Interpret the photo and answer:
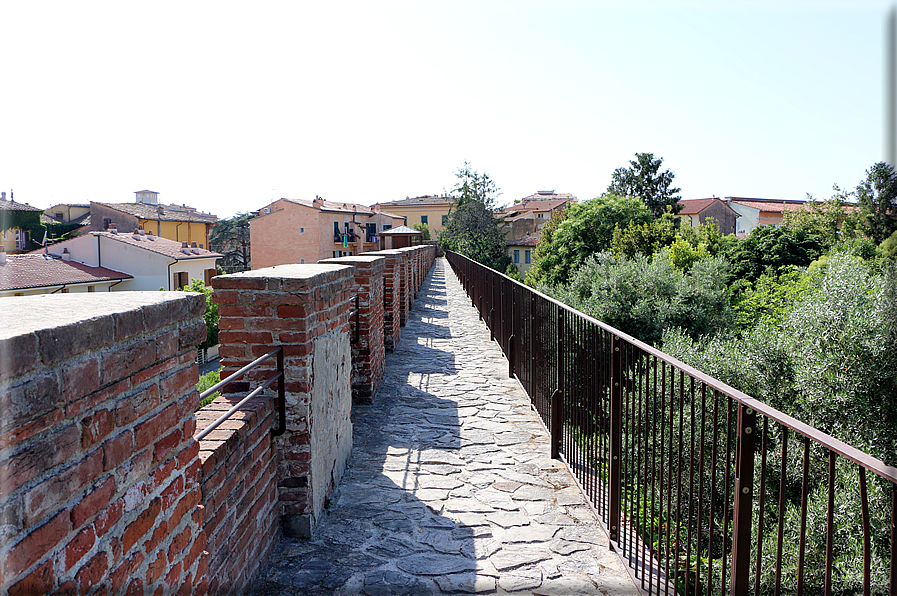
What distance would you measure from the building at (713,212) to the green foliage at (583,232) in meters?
23.3

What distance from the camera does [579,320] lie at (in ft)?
13.5

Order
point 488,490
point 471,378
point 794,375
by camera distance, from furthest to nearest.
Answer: point 794,375
point 471,378
point 488,490

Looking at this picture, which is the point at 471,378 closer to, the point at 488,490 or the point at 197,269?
the point at 488,490

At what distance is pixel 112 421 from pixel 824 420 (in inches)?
336

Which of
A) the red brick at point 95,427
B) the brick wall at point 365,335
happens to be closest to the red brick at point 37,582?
the red brick at point 95,427

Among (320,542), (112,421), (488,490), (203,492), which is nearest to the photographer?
(112,421)

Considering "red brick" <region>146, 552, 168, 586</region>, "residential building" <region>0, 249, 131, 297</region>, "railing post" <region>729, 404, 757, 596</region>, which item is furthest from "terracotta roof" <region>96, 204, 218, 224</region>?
"railing post" <region>729, 404, 757, 596</region>

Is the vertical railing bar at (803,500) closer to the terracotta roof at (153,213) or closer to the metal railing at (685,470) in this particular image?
the metal railing at (685,470)

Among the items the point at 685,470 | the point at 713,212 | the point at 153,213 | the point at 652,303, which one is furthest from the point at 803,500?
the point at 713,212

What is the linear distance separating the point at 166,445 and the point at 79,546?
48 centimetres

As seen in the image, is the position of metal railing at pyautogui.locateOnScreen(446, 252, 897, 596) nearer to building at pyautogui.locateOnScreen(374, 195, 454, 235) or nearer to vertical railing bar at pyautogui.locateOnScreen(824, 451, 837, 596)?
vertical railing bar at pyautogui.locateOnScreen(824, 451, 837, 596)

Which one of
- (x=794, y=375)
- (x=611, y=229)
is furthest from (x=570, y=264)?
(x=794, y=375)

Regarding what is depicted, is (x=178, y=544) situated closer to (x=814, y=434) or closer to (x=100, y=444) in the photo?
A: (x=100, y=444)

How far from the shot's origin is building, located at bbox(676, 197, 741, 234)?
63.6 metres
